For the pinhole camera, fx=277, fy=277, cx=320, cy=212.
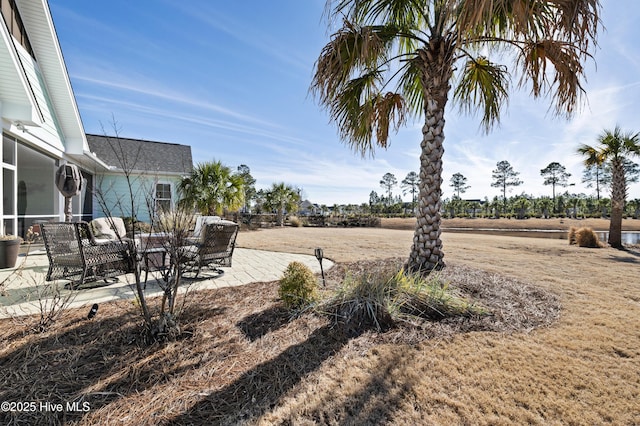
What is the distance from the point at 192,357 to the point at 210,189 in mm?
12297

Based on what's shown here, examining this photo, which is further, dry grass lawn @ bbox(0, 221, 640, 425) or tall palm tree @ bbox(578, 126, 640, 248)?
tall palm tree @ bbox(578, 126, 640, 248)

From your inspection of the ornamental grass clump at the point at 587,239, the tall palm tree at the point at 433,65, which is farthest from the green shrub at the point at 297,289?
the ornamental grass clump at the point at 587,239

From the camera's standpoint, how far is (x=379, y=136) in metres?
6.24

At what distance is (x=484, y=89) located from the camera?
5.71 meters

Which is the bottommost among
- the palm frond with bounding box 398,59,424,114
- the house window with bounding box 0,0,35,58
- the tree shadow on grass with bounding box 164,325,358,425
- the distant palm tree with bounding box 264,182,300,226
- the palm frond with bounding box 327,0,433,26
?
the tree shadow on grass with bounding box 164,325,358,425

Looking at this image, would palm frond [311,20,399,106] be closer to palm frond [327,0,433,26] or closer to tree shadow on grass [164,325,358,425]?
palm frond [327,0,433,26]

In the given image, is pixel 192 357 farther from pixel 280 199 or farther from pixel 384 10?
pixel 280 199

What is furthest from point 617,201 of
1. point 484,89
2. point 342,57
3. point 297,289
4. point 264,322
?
point 264,322

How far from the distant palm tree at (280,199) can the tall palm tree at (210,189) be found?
746 centimetres

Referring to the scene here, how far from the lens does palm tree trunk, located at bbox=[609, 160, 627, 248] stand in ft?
37.6

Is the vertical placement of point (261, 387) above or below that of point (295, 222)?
below

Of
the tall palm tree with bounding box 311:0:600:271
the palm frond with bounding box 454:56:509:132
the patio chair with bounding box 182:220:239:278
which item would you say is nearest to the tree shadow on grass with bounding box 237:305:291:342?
the patio chair with bounding box 182:220:239:278

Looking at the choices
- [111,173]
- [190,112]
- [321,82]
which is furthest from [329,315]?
[111,173]

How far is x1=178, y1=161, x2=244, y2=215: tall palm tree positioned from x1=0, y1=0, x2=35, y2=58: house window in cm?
694
